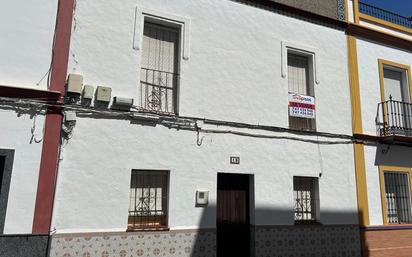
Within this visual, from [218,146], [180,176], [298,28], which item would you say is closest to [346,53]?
[298,28]

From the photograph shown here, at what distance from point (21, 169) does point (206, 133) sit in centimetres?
339

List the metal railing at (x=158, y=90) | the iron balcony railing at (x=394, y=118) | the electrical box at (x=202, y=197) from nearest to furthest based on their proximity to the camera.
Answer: the electrical box at (x=202, y=197) → the metal railing at (x=158, y=90) → the iron balcony railing at (x=394, y=118)

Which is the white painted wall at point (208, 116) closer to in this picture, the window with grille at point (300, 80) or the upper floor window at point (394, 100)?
the window with grille at point (300, 80)

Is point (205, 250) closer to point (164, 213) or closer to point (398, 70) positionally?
point (164, 213)

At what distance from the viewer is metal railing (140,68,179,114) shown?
735 cm

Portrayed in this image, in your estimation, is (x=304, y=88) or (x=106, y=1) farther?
(x=304, y=88)

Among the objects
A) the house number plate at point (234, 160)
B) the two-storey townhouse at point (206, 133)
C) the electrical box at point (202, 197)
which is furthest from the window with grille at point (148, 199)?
the house number plate at point (234, 160)

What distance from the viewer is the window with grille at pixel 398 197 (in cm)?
971

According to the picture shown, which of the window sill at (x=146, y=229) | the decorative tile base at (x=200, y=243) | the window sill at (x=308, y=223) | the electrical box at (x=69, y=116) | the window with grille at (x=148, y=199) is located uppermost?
the electrical box at (x=69, y=116)

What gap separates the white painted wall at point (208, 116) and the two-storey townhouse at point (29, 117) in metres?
0.26

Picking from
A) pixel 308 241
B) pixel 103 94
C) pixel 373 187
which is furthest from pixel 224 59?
pixel 373 187

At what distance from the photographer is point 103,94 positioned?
666 centimetres

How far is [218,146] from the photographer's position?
25.1 ft

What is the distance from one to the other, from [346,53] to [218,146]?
15.4 ft
